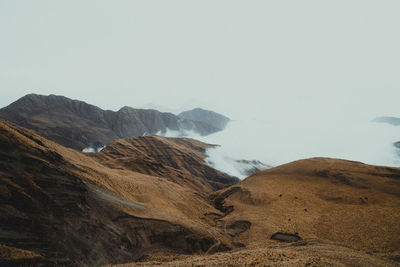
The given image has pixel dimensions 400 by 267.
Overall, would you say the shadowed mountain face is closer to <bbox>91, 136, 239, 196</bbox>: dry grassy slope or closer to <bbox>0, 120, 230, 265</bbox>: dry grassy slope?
<bbox>91, 136, 239, 196</bbox>: dry grassy slope

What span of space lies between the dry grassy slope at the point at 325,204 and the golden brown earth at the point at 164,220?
0.13m

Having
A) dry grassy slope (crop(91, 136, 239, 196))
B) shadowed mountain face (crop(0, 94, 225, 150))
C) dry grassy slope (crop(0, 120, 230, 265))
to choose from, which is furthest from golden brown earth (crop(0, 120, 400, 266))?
shadowed mountain face (crop(0, 94, 225, 150))

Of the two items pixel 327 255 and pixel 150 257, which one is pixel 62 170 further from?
pixel 327 255

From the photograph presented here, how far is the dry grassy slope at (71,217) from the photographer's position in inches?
407

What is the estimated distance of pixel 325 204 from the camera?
85.3ft

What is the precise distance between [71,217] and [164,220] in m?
7.28

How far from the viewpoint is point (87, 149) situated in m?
146

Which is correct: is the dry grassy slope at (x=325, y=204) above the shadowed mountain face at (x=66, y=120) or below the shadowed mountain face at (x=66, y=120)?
below

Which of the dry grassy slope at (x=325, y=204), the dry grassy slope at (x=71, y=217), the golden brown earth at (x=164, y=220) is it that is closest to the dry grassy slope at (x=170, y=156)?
the dry grassy slope at (x=325, y=204)


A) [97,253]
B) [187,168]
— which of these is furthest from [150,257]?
[187,168]

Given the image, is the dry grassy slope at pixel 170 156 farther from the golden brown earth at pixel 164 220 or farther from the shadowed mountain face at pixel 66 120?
the shadowed mountain face at pixel 66 120

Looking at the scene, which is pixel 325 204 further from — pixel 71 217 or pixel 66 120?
pixel 66 120

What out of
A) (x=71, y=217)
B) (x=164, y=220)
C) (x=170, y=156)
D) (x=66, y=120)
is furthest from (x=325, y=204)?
(x=66, y=120)

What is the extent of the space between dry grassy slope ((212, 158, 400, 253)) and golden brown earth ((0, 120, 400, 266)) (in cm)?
13
